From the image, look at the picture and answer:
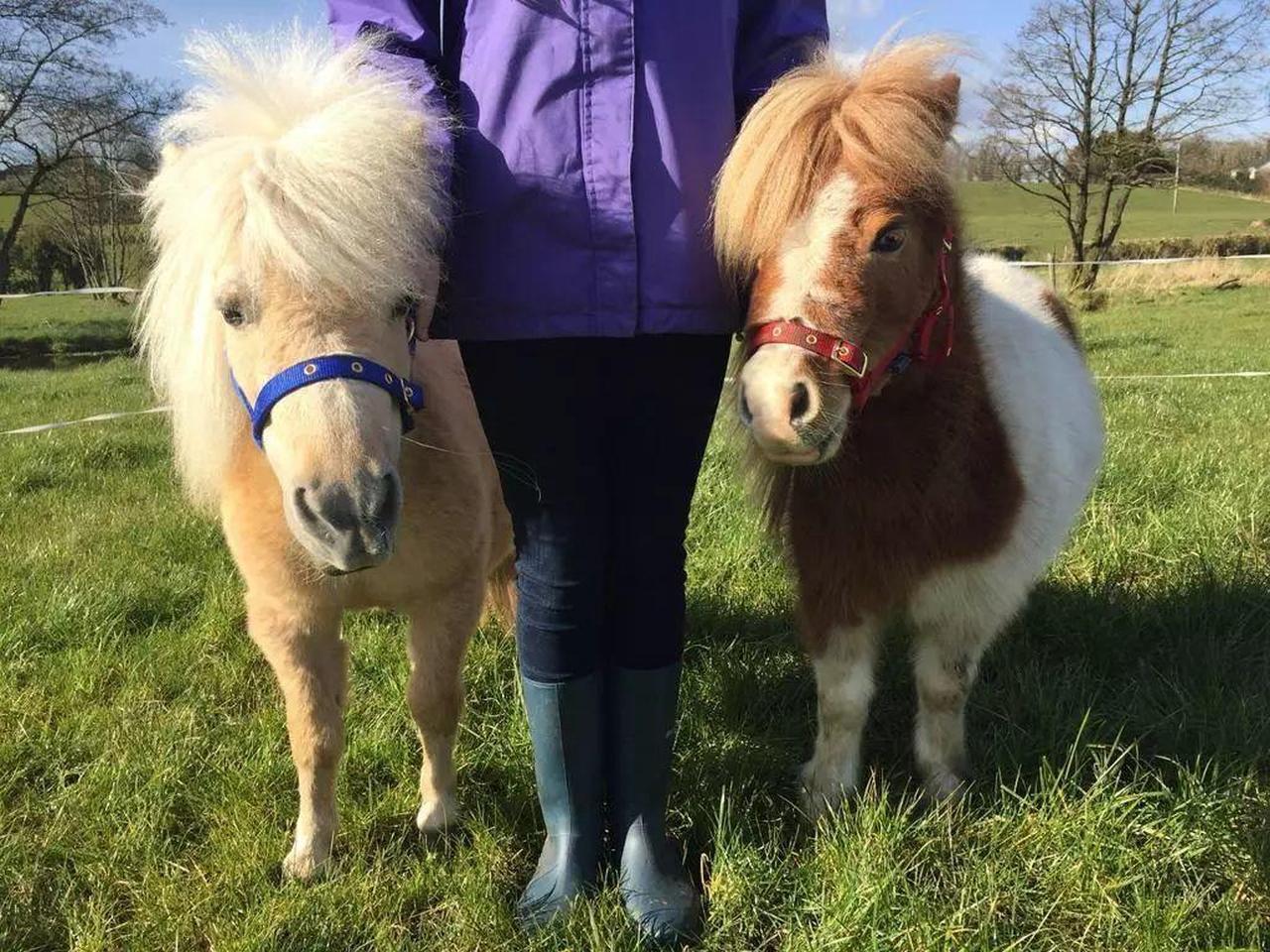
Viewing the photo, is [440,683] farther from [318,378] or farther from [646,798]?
[318,378]

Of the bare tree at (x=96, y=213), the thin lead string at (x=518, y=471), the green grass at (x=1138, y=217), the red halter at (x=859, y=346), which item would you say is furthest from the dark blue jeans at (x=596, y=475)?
the green grass at (x=1138, y=217)

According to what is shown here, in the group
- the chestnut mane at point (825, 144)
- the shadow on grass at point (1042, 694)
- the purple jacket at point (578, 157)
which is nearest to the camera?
the purple jacket at point (578, 157)

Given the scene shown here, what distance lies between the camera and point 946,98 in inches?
71.9

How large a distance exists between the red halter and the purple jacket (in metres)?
0.12

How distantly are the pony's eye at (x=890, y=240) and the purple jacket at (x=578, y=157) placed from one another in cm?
35

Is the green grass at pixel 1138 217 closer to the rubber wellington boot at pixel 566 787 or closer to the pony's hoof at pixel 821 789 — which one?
the pony's hoof at pixel 821 789

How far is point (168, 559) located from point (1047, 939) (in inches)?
138

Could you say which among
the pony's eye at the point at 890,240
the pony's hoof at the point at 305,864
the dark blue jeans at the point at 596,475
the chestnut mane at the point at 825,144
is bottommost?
the pony's hoof at the point at 305,864

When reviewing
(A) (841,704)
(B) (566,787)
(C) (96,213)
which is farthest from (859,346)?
(C) (96,213)

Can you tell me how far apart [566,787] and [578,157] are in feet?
4.09

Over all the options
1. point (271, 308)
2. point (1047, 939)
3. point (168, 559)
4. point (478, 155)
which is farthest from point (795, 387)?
point (168, 559)

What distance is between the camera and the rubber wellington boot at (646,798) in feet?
5.98

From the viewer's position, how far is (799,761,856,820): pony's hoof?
2166mm

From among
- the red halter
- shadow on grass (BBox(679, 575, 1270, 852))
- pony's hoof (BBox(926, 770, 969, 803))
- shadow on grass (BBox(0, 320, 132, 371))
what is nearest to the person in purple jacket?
the red halter
